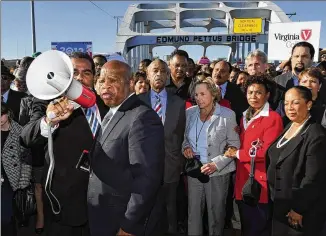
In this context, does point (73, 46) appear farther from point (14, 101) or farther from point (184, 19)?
point (184, 19)

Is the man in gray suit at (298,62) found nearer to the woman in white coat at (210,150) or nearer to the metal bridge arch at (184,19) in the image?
the woman in white coat at (210,150)

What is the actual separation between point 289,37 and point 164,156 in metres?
7.67

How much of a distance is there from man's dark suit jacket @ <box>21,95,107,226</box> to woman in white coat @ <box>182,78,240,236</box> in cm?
132

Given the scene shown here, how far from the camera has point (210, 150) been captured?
11.2 feet

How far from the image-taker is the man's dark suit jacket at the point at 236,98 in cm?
442

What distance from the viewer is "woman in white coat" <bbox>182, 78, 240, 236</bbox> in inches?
134

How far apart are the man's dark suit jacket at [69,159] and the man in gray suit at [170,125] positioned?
1.23m

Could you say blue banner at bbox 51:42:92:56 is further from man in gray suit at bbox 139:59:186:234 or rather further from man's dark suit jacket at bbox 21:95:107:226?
man's dark suit jacket at bbox 21:95:107:226

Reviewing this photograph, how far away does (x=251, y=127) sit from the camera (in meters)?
3.32

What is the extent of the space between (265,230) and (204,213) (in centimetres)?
65

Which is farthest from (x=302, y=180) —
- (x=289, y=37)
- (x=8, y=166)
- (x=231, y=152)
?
(x=289, y=37)

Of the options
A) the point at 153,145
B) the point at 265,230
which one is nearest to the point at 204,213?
the point at 265,230

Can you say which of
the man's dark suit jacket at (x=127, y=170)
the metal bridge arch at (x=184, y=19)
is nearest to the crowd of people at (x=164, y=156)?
the man's dark suit jacket at (x=127, y=170)

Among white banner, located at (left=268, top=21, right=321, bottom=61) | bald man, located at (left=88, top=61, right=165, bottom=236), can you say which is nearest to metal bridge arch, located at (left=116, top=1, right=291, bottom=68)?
white banner, located at (left=268, top=21, right=321, bottom=61)
